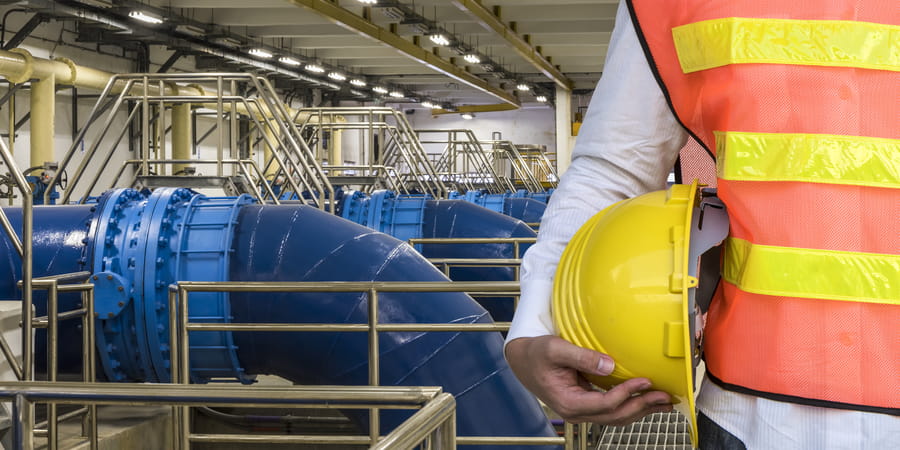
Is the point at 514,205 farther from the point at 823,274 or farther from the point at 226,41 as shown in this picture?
the point at 823,274

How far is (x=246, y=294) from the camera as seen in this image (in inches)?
169

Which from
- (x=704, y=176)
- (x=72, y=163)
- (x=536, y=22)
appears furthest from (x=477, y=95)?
(x=704, y=176)

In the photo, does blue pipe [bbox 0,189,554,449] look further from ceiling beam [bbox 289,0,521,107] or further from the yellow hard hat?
ceiling beam [bbox 289,0,521,107]

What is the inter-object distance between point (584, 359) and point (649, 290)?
0.11 metres

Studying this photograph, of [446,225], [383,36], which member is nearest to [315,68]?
[383,36]

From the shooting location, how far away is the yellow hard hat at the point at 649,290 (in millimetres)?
1108

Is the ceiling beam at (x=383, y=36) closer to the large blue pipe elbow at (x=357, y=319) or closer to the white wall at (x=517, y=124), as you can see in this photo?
the white wall at (x=517, y=124)

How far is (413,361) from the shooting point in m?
3.99

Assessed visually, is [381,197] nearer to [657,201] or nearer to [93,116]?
[93,116]

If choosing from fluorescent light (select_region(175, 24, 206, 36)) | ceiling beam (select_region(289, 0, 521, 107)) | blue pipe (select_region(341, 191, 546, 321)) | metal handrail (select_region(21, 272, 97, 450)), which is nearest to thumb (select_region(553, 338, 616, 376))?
metal handrail (select_region(21, 272, 97, 450))

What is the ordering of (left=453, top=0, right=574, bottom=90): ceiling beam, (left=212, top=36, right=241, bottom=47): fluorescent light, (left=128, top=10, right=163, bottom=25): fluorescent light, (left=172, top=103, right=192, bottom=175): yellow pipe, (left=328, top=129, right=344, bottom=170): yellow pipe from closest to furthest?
(left=453, top=0, right=574, bottom=90): ceiling beam, (left=128, top=10, right=163, bottom=25): fluorescent light, (left=172, top=103, right=192, bottom=175): yellow pipe, (left=212, top=36, right=241, bottom=47): fluorescent light, (left=328, top=129, right=344, bottom=170): yellow pipe

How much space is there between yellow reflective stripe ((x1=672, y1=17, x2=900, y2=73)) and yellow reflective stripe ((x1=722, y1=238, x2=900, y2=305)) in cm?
21

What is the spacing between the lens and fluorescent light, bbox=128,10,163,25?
1249 centimetres

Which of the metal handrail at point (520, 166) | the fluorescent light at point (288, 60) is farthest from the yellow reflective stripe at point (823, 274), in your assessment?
the metal handrail at point (520, 166)
